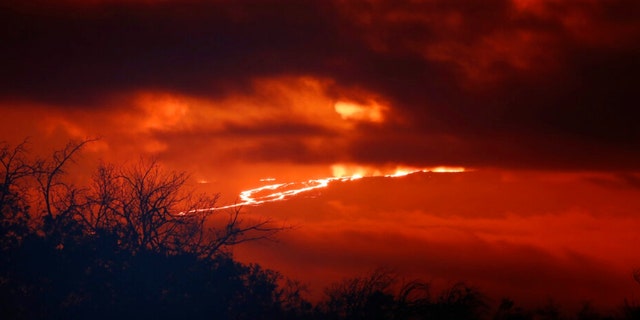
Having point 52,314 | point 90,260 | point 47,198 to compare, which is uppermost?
point 47,198

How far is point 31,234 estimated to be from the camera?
33.2 meters

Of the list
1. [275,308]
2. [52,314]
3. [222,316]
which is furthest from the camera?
[275,308]

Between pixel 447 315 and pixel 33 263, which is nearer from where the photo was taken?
pixel 33 263

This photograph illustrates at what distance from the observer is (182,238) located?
3706cm

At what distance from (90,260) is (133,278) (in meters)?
1.75

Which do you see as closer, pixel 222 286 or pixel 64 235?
pixel 64 235

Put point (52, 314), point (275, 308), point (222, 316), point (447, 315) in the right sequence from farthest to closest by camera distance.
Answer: point (447, 315) < point (275, 308) < point (222, 316) < point (52, 314)

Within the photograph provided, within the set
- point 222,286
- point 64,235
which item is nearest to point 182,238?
A: point 222,286

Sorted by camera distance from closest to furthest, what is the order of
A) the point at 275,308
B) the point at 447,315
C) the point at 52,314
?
the point at 52,314 < the point at 275,308 < the point at 447,315

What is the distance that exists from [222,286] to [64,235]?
6616 mm

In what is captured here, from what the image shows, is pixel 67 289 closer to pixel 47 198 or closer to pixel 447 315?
pixel 47 198

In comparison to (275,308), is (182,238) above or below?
above

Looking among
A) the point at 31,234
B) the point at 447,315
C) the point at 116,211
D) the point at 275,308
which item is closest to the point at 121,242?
the point at 116,211

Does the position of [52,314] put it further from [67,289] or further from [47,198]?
[47,198]
